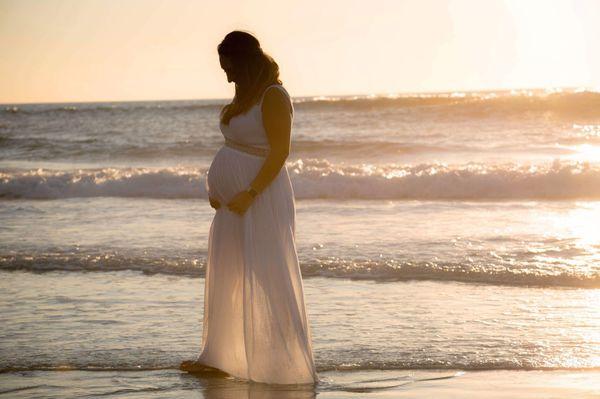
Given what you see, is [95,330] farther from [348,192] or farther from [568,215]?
[348,192]

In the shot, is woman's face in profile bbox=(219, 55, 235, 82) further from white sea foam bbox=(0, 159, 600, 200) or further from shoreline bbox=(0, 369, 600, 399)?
white sea foam bbox=(0, 159, 600, 200)

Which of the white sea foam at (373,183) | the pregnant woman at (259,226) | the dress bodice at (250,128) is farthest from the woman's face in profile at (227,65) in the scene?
the white sea foam at (373,183)

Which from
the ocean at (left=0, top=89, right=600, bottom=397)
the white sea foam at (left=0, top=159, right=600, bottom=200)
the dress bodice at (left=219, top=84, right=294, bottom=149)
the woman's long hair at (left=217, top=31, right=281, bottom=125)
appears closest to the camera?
the woman's long hair at (left=217, top=31, right=281, bottom=125)

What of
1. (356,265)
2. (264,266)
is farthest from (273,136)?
(356,265)

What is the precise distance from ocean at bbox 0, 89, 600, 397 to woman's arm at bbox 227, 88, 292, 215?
1.09m

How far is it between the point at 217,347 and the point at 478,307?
2.44 m

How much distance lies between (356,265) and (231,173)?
363 cm

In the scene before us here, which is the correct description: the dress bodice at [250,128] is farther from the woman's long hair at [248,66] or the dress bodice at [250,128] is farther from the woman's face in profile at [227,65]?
the woman's face in profile at [227,65]

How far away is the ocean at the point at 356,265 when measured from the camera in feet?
19.5

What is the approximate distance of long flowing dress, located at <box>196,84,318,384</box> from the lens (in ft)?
16.6

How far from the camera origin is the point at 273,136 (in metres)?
4.91

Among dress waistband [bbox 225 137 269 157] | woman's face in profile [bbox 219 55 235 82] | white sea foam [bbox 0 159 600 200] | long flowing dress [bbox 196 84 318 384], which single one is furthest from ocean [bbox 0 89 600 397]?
woman's face in profile [bbox 219 55 235 82]

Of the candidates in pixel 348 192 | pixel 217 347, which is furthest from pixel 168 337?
pixel 348 192

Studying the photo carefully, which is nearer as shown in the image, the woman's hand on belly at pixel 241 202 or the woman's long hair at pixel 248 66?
the woman's long hair at pixel 248 66
